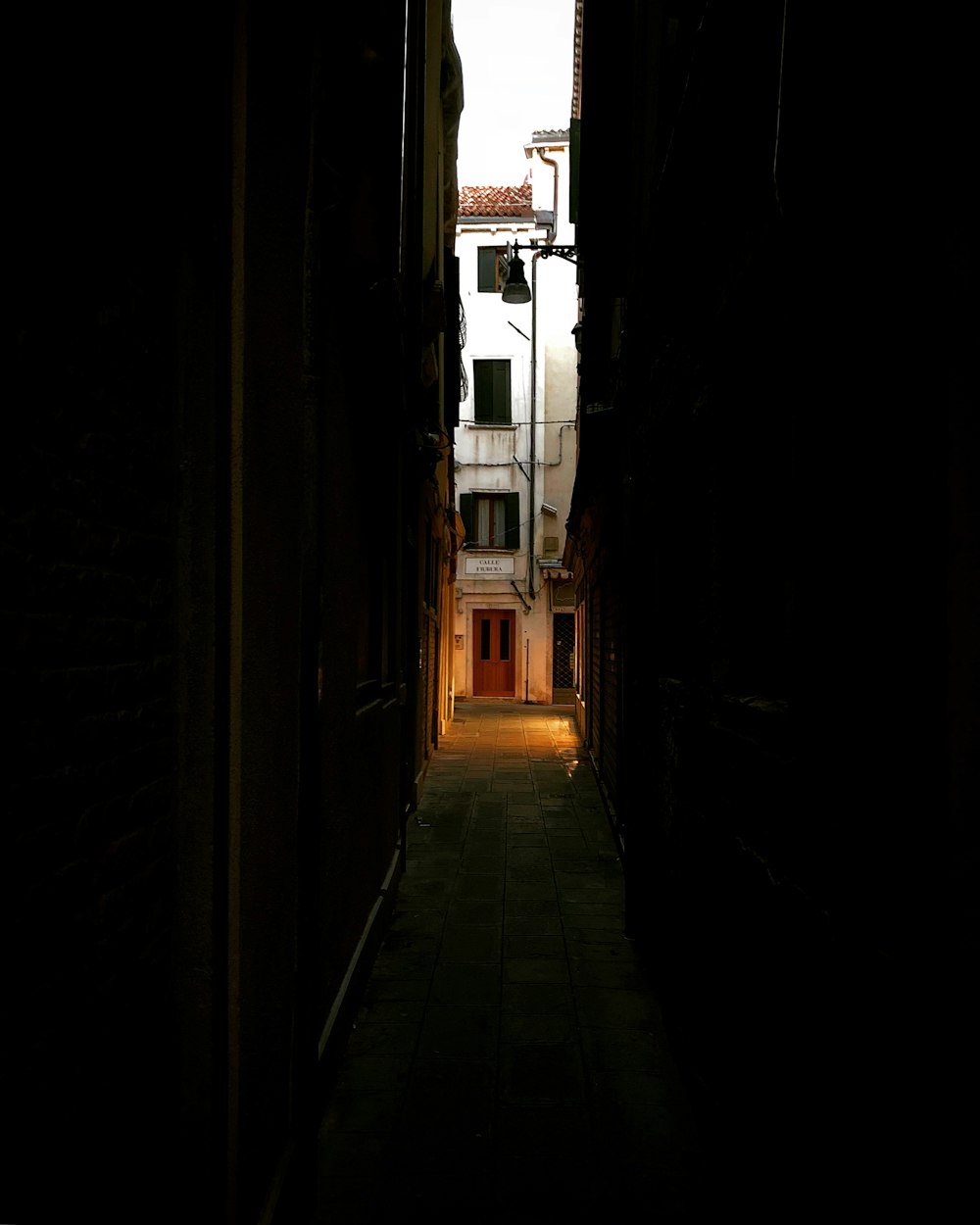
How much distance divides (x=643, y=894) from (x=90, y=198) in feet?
16.0

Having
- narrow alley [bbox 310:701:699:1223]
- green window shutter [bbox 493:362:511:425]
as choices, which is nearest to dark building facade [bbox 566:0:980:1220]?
narrow alley [bbox 310:701:699:1223]

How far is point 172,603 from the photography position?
2156 mm

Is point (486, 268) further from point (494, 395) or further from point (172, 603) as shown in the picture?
point (172, 603)

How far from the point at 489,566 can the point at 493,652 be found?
2628mm

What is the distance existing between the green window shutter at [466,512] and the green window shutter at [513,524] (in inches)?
45.4

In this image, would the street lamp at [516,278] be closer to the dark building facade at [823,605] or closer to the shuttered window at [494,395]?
the dark building facade at [823,605]

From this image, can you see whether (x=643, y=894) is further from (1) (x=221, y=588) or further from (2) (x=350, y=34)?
(2) (x=350, y=34)

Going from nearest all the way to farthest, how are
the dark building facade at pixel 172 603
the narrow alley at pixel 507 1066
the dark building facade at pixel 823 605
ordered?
the dark building facade at pixel 823 605 → the dark building facade at pixel 172 603 → the narrow alley at pixel 507 1066

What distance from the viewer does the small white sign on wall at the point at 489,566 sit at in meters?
21.9

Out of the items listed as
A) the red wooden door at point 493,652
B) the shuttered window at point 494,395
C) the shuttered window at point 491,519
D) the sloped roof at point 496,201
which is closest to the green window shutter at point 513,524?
the shuttered window at point 491,519

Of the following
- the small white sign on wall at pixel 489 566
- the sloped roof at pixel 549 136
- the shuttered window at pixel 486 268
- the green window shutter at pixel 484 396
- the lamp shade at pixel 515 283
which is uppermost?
the sloped roof at pixel 549 136

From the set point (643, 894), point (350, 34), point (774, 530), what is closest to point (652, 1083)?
point (643, 894)

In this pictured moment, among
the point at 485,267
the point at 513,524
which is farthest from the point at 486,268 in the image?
the point at 513,524

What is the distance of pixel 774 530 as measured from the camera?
2.69m
